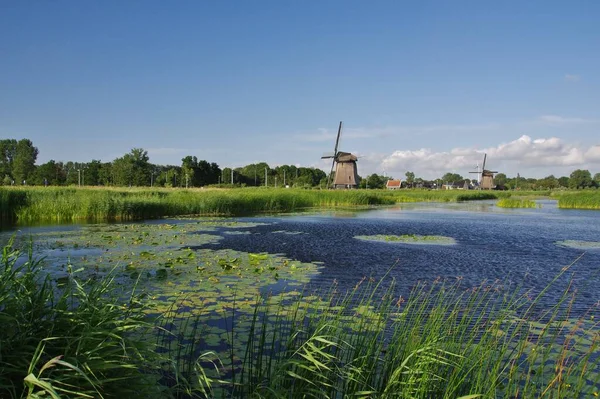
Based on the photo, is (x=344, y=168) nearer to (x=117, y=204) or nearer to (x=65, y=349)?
(x=117, y=204)

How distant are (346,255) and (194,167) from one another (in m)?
76.3

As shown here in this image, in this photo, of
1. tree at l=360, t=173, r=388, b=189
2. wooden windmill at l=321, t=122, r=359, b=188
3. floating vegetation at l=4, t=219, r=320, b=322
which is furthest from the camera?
tree at l=360, t=173, r=388, b=189

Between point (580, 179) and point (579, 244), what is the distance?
5073 inches

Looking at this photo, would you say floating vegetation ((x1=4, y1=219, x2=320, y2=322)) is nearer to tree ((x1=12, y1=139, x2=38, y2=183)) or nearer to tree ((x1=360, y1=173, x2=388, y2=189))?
tree ((x1=12, y1=139, x2=38, y2=183))

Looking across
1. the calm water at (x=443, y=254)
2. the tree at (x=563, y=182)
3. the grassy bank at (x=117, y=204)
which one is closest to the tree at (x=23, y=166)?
the grassy bank at (x=117, y=204)

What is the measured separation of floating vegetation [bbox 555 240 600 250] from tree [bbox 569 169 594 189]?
389ft

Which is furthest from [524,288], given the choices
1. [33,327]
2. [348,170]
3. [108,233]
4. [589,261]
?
[348,170]

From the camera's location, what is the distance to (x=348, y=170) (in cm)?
6500

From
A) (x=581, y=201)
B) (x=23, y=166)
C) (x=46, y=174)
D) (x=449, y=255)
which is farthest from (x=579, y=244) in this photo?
(x=23, y=166)

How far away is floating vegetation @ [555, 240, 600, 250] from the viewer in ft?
53.5

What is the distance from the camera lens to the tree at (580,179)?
395 ft

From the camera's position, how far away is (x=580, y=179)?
124 meters

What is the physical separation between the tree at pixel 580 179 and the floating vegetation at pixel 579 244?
119 m

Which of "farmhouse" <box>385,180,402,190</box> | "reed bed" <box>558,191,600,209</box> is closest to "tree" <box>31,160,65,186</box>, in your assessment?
"reed bed" <box>558,191,600,209</box>
